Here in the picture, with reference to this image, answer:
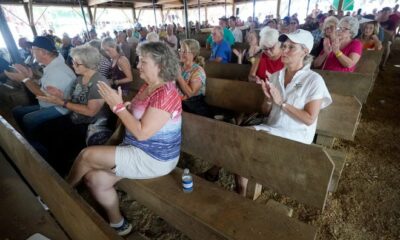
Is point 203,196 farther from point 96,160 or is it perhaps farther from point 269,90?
point 269,90

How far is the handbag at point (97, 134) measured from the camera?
2107 millimetres

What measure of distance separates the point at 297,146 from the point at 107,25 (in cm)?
2097

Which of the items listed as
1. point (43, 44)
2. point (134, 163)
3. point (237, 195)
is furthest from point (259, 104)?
point (43, 44)

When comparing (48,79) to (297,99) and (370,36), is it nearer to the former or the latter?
(297,99)

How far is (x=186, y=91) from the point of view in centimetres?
258

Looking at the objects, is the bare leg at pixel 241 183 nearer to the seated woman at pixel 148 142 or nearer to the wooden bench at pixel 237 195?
the wooden bench at pixel 237 195

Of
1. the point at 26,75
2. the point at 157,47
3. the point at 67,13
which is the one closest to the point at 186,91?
the point at 157,47

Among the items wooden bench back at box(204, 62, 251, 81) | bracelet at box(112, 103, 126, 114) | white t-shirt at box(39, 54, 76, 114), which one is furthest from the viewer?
wooden bench back at box(204, 62, 251, 81)

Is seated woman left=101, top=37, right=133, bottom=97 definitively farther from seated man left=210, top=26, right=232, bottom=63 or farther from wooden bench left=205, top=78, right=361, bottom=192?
seated man left=210, top=26, right=232, bottom=63

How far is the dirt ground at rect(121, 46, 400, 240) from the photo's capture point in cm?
184

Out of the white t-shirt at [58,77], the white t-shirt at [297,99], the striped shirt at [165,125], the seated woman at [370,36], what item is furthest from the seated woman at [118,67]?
the seated woman at [370,36]

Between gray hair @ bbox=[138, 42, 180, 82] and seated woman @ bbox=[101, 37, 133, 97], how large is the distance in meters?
2.09

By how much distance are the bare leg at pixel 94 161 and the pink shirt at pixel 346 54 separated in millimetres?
2829

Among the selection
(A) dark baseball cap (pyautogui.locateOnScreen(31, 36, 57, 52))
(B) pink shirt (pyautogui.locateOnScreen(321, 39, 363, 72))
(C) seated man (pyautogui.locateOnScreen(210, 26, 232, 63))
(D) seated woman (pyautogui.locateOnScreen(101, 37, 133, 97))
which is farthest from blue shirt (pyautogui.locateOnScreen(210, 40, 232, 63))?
(A) dark baseball cap (pyautogui.locateOnScreen(31, 36, 57, 52))
